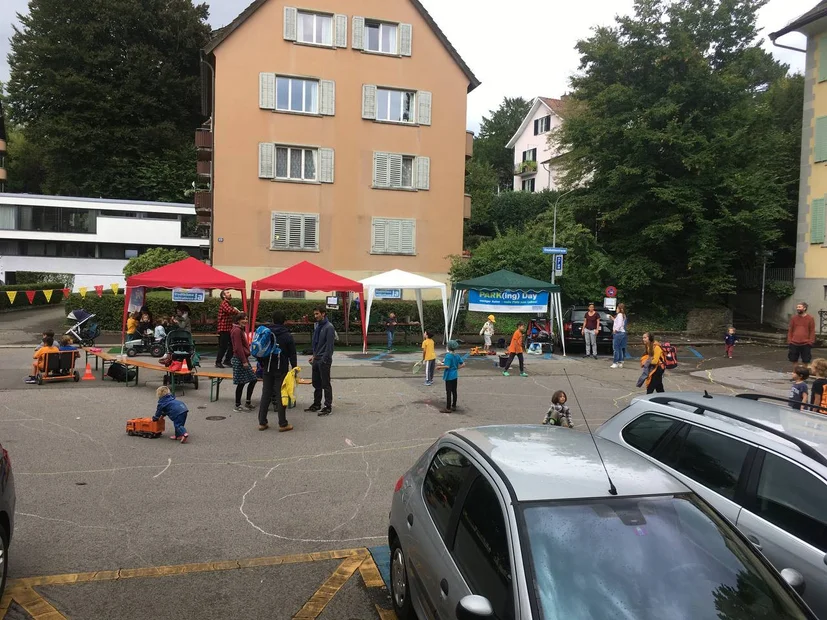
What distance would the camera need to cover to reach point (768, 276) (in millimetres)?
29062

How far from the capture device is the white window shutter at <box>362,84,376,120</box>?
2652 cm

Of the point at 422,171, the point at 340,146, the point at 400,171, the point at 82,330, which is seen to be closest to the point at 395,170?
the point at 400,171

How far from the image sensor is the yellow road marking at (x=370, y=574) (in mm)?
4723

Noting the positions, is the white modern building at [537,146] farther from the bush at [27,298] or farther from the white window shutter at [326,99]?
the bush at [27,298]

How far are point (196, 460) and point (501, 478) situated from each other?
5889mm

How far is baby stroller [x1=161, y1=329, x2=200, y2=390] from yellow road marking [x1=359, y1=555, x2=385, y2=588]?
319 inches

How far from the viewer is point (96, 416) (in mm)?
10344

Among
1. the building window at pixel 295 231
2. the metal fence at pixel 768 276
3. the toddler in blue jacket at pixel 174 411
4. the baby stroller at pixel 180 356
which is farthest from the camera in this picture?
the metal fence at pixel 768 276

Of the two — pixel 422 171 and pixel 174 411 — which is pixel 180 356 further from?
pixel 422 171

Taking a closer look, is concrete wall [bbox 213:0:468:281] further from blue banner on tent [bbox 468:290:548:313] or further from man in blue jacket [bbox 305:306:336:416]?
man in blue jacket [bbox 305:306:336:416]

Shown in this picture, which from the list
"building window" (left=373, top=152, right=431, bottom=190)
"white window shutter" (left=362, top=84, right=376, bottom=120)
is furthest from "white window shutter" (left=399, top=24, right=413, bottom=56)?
"building window" (left=373, top=152, right=431, bottom=190)

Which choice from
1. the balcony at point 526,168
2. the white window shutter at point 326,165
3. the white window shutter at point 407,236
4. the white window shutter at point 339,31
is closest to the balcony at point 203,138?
the white window shutter at point 326,165

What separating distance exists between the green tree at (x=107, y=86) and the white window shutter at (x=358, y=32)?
78.7 feet

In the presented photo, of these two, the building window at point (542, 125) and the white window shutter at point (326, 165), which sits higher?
the building window at point (542, 125)
